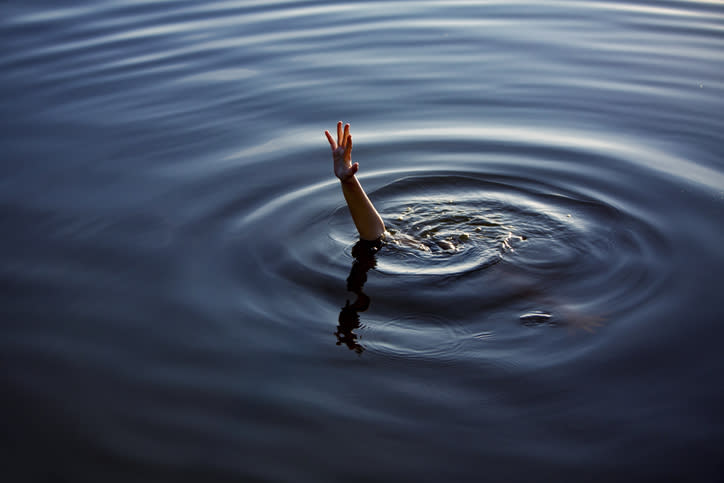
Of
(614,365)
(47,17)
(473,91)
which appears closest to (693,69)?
(473,91)

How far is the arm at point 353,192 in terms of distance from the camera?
15.7ft

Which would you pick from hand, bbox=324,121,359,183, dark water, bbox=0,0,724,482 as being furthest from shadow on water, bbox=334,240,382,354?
hand, bbox=324,121,359,183

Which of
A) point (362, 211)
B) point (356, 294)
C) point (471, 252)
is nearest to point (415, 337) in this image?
point (356, 294)

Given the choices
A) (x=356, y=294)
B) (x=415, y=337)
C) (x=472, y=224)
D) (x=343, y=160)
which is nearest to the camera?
(x=415, y=337)

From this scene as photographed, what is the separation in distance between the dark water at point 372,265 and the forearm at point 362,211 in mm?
176

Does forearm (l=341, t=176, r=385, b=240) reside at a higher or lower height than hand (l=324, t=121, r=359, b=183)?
lower

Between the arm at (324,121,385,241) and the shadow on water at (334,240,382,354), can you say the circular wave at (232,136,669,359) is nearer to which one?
the shadow on water at (334,240,382,354)

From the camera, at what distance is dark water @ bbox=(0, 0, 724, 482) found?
3402 millimetres

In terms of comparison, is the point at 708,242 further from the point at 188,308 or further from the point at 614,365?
the point at 188,308

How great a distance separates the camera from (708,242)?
15.8ft

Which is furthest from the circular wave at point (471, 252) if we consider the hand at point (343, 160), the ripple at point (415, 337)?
the hand at point (343, 160)

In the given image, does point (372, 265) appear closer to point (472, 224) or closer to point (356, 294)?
point (356, 294)

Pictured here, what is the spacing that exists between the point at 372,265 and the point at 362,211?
405mm

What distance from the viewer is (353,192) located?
4812mm
